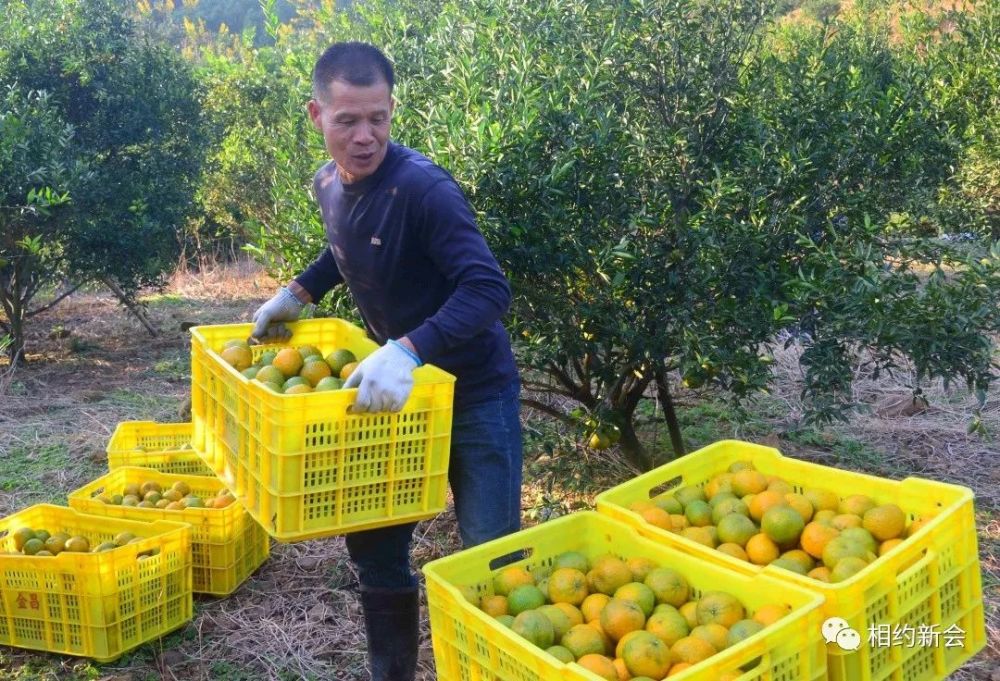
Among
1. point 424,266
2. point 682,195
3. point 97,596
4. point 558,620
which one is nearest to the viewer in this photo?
point 558,620

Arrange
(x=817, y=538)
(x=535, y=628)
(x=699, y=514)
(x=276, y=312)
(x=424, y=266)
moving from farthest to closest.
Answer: (x=276, y=312)
(x=424, y=266)
(x=699, y=514)
(x=817, y=538)
(x=535, y=628)

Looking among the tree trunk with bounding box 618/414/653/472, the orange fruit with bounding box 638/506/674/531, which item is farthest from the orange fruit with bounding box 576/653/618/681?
the tree trunk with bounding box 618/414/653/472

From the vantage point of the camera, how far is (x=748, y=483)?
2.86m

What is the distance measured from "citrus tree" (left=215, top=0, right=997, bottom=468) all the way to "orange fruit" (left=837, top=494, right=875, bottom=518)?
1.27 meters

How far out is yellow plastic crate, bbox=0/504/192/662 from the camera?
3.71m

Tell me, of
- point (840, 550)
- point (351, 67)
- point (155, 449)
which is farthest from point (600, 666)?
point (155, 449)

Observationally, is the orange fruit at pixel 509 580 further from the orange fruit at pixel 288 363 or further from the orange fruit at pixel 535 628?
the orange fruit at pixel 288 363

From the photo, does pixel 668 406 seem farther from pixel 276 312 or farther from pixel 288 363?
pixel 288 363

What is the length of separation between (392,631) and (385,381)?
1274 millimetres

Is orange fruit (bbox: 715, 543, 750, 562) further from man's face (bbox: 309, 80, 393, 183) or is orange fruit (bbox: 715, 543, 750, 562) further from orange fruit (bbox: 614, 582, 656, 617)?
man's face (bbox: 309, 80, 393, 183)

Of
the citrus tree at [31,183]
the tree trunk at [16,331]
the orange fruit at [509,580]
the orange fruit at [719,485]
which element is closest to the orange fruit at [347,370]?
the orange fruit at [509,580]

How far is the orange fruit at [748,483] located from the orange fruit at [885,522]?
0.36 metres

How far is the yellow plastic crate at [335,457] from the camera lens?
7.83 ft

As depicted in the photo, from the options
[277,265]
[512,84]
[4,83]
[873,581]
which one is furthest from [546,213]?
[4,83]
